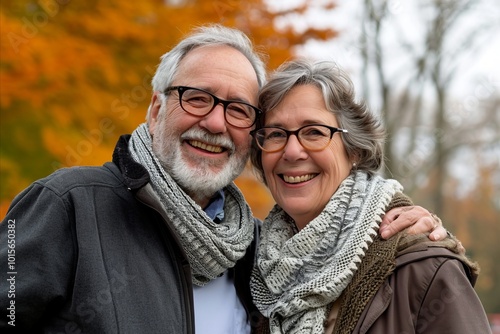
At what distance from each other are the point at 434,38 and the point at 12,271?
427 inches

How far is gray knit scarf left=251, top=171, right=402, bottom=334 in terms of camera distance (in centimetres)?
245

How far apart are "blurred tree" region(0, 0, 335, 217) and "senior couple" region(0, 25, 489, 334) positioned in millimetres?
1912

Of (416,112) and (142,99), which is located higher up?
(416,112)

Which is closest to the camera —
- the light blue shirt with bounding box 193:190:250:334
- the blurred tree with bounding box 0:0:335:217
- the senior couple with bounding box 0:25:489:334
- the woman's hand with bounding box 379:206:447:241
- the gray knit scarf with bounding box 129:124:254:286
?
the senior couple with bounding box 0:25:489:334

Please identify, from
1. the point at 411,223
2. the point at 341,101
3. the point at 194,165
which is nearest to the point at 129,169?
the point at 194,165

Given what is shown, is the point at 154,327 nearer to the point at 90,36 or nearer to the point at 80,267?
the point at 80,267

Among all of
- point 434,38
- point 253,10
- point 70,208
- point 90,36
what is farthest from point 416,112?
point 70,208

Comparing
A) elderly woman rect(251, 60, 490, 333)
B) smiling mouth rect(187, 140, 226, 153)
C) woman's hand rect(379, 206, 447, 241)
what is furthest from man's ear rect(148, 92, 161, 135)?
woman's hand rect(379, 206, 447, 241)

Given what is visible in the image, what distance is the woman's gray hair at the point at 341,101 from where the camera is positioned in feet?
9.21

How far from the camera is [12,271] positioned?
224 cm

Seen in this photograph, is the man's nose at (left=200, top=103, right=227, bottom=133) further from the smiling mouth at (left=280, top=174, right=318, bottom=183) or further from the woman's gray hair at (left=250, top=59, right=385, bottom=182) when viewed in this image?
the smiling mouth at (left=280, top=174, right=318, bottom=183)

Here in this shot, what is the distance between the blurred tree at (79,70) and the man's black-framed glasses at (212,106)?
2059 millimetres

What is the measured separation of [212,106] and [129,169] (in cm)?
55

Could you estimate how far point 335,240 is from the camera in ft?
8.31
